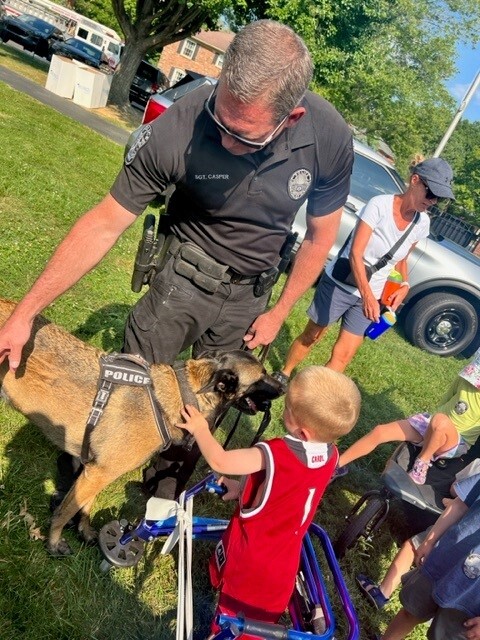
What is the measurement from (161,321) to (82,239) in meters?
0.71

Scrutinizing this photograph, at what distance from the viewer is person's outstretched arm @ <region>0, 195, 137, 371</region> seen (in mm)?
2062

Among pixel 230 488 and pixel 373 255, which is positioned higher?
pixel 373 255

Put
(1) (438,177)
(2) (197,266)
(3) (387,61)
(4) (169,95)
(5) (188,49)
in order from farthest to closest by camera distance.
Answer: (5) (188,49)
(3) (387,61)
(4) (169,95)
(1) (438,177)
(2) (197,266)

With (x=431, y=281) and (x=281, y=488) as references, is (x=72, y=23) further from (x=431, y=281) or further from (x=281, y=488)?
(x=281, y=488)

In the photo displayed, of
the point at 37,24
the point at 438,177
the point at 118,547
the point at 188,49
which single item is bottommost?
the point at 37,24

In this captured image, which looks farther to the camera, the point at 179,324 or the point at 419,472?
the point at 419,472

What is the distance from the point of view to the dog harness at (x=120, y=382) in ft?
8.30

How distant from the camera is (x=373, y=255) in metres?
4.42

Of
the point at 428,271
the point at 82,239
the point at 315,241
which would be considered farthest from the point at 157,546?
the point at 428,271

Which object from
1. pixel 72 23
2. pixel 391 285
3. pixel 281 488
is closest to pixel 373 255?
pixel 391 285

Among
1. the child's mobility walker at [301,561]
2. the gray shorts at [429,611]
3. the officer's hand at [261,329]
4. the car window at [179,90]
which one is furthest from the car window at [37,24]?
the gray shorts at [429,611]

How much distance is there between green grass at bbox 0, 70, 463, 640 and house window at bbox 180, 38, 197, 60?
43.6 m

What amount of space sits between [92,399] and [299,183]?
1.56 m

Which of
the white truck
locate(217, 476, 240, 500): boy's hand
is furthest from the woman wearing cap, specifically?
the white truck
